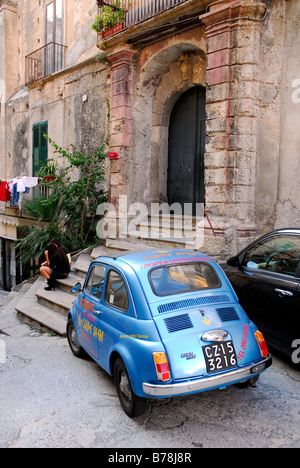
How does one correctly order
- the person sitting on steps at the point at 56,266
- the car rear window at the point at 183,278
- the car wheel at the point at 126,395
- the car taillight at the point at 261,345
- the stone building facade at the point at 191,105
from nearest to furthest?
1. the car wheel at the point at 126,395
2. the car taillight at the point at 261,345
3. the car rear window at the point at 183,278
4. the stone building facade at the point at 191,105
5. the person sitting on steps at the point at 56,266

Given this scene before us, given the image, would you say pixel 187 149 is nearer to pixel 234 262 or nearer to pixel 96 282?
pixel 234 262

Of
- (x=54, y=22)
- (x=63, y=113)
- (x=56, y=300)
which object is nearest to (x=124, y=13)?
(x=63, y=113)

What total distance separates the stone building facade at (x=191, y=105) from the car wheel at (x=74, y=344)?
292cm

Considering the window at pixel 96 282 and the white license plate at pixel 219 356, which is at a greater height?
the window at pixel 96 282

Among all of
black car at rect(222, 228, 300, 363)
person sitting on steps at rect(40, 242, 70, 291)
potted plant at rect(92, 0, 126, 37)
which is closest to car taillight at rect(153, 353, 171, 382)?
black car at rect(222, 228, 300, 363)

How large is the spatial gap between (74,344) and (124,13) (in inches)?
302

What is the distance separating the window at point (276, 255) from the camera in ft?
15.1

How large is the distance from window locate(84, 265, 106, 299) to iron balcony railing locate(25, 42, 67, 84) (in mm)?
9736

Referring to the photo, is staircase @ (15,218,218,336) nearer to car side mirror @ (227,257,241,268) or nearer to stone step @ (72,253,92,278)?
stone step @ (72,253,92,278)

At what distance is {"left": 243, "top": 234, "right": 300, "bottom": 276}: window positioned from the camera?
15.1ft

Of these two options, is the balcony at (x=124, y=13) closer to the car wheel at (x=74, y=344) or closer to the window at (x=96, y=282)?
the window at (x=96, y=282)

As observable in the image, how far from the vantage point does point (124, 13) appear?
944 cm

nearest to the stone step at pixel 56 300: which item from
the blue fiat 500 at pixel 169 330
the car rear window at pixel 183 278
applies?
the blue fiat 500 at pixel 169 330

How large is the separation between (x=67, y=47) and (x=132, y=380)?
454 inches
